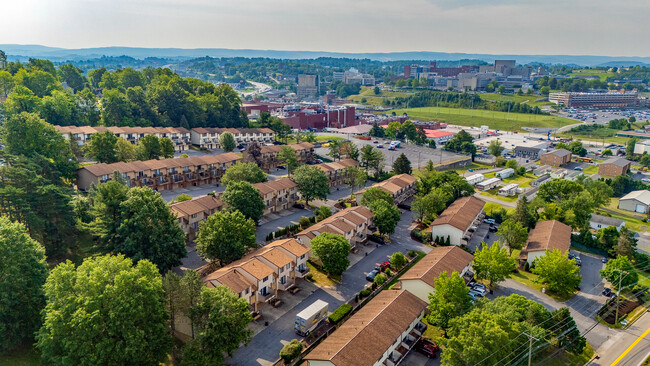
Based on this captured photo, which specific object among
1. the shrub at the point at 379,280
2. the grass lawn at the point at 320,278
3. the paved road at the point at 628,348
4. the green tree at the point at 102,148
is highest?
the green tree at the point at 102,148

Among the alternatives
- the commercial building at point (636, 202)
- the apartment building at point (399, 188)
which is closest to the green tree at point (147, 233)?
the apartment building at point (399, 188)

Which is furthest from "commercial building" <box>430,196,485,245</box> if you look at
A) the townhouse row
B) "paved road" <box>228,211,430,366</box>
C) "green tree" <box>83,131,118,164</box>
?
"green tree" <box>83,131,118,164</box>

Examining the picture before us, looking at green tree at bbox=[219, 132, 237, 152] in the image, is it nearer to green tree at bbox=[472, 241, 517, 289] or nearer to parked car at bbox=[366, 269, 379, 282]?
parked car at bbox=[366, 269, 379, 282]

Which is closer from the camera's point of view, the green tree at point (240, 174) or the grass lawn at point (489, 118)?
the green tree at point (240, 174)

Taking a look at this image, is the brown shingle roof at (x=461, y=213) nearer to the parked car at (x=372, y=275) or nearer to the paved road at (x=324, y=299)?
the paved road at (x=324, y=299)

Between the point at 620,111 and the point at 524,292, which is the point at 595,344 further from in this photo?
the point at 620,111

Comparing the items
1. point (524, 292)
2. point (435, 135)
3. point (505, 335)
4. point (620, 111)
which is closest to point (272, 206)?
point (524, 292)
